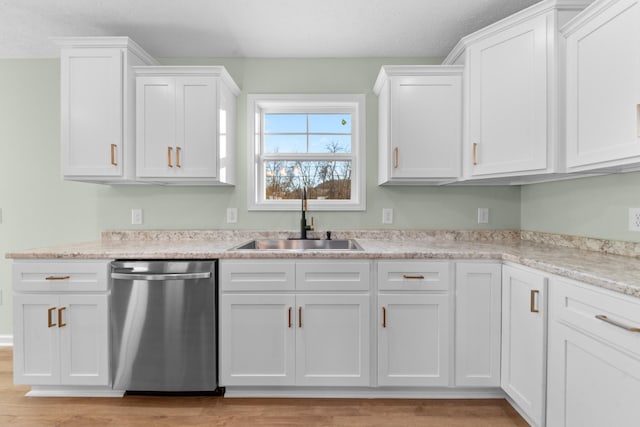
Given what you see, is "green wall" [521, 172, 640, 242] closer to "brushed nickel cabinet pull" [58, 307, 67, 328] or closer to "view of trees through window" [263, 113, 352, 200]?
"view of trees through window" [263, 113, 352, 200]

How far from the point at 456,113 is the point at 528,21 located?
0.63m

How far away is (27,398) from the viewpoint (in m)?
2.00

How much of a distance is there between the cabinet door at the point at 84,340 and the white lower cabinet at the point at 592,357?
7.91 ft

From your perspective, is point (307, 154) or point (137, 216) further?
point (307, 154)

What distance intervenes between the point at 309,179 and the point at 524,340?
75.3 inches

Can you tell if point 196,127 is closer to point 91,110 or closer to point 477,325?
point 91,110

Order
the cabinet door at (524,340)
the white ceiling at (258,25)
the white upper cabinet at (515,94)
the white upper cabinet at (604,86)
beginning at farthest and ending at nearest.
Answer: the white ceiling at (258,25), the white upper cabinet at (515,94), the cabinet door at (524,340), the white upper cabinet at (604,86)

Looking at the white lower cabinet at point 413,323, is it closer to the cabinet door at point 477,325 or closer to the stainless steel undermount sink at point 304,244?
the cabinet door at point 477,325

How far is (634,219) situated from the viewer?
5.52ft

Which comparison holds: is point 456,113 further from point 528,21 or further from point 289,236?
point 289,236

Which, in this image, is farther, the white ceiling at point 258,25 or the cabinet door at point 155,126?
the cabinet door at point 155,126

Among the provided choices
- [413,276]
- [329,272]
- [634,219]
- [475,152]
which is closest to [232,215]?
[329,272]

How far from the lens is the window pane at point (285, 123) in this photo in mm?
2824

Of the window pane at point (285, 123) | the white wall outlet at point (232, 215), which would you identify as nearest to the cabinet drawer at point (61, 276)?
the white wall outlet at point (232, 215)
